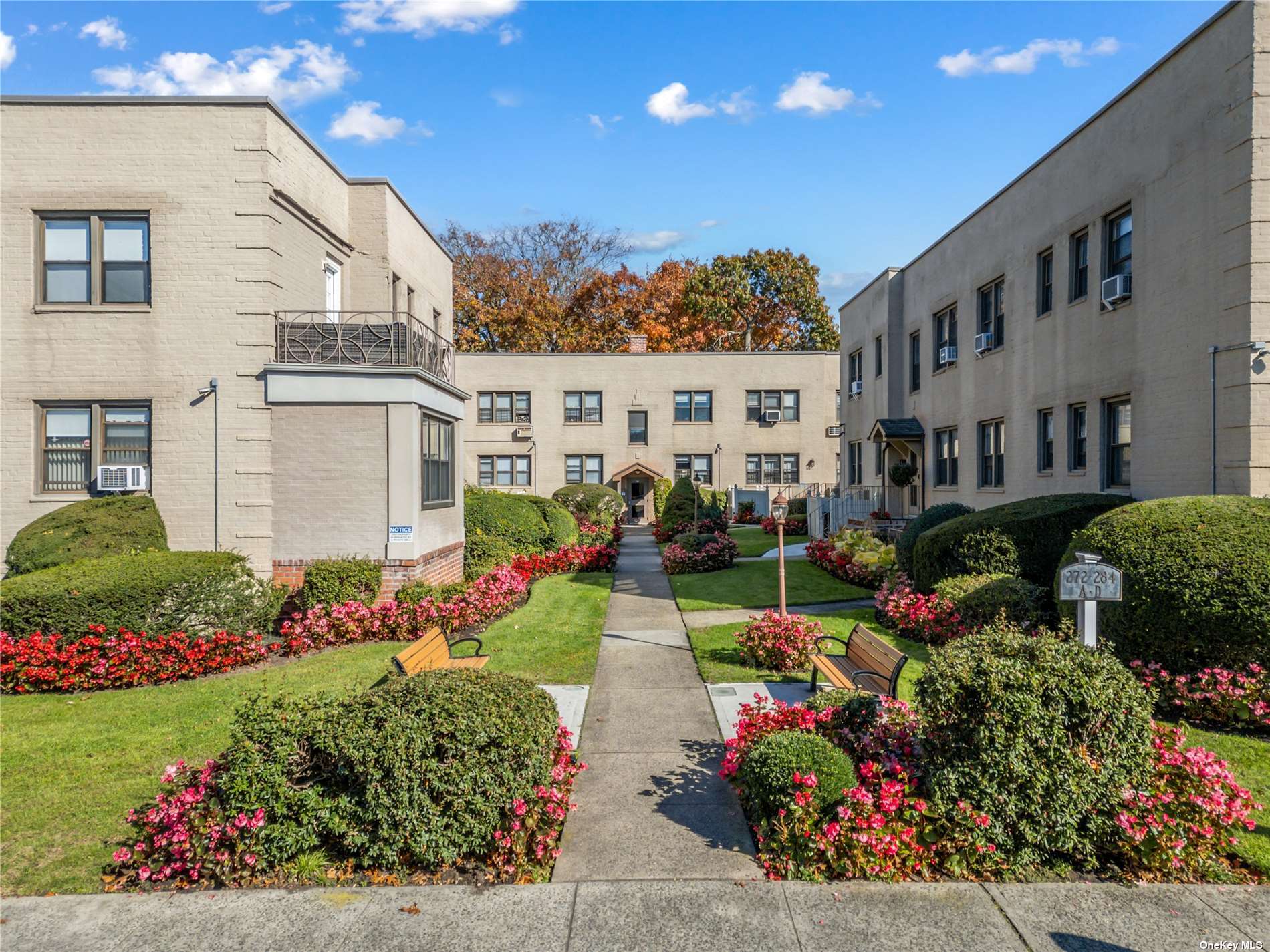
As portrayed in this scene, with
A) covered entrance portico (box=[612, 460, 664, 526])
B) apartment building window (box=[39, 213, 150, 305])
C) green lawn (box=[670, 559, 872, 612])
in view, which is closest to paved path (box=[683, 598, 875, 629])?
green lawn (box=[670, 559, 872, 612])

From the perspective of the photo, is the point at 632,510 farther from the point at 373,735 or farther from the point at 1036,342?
the point at 373,735

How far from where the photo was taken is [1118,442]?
13.4 metres

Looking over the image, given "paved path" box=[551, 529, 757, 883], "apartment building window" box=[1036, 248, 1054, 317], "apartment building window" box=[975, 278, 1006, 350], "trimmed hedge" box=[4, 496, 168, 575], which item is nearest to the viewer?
"paved path" box=[551, 529, 757, 883]

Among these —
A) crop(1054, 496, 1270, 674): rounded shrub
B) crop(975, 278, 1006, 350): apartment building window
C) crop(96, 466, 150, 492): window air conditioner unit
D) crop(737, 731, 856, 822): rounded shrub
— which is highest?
crop(975, 278, 1006, 350): apartment building window

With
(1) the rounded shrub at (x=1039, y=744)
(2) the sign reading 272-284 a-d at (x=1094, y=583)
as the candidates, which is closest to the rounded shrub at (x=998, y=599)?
(2) the sign reading 272-284 a-d at (x=1094, y=583)

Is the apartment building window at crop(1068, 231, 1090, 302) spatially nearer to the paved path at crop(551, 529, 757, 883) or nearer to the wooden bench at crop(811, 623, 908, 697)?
the wooden bench at crop(811, 623, 908, 697)

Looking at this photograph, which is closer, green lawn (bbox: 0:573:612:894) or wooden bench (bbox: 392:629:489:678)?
green lawn (bbox: 0:573:612:894)

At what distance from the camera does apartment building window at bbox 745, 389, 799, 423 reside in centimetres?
3931

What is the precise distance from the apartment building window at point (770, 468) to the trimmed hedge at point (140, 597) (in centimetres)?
3044

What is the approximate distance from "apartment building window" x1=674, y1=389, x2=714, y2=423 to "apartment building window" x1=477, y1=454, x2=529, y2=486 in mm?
8128

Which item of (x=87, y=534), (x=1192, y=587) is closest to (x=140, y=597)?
(x=87, y=534)

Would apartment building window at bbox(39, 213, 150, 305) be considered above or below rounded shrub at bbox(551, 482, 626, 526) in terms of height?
above

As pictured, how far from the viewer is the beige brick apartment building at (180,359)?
12664 mm

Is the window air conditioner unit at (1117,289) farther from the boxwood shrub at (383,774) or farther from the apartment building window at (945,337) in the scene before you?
the boxwood shrub at (383,774)
